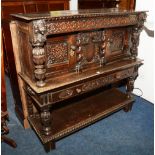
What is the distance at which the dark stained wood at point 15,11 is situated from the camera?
2.04 meters

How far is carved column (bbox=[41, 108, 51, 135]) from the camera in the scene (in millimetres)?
1800

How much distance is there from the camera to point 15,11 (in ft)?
11.6

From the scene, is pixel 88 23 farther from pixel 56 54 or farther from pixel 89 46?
pixel 56 54

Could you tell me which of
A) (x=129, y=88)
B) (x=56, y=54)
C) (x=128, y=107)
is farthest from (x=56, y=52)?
(x=128, y=107)

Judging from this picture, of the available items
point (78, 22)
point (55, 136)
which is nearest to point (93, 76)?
point (78, 22)

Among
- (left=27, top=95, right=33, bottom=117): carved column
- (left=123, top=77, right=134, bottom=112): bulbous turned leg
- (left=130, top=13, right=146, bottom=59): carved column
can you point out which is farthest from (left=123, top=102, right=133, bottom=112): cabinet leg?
(left=27, top=95, right=33, bottom=117): carved column

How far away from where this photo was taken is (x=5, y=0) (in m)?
3.38

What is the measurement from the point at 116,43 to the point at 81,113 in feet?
2.89

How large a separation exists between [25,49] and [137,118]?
1585 millimetres

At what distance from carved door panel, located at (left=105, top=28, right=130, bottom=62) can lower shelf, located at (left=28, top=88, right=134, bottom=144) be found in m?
0.56

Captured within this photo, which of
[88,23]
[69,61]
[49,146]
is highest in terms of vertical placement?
[88,23]

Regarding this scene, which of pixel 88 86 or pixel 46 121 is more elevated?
pixel 88 86

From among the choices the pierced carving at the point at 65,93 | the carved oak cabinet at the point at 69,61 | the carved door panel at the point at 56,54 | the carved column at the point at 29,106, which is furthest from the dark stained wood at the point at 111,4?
the carved column at the point at 29,106

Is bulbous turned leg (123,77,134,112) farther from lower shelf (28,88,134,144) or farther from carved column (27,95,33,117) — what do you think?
carved column (27,95,33,117)
